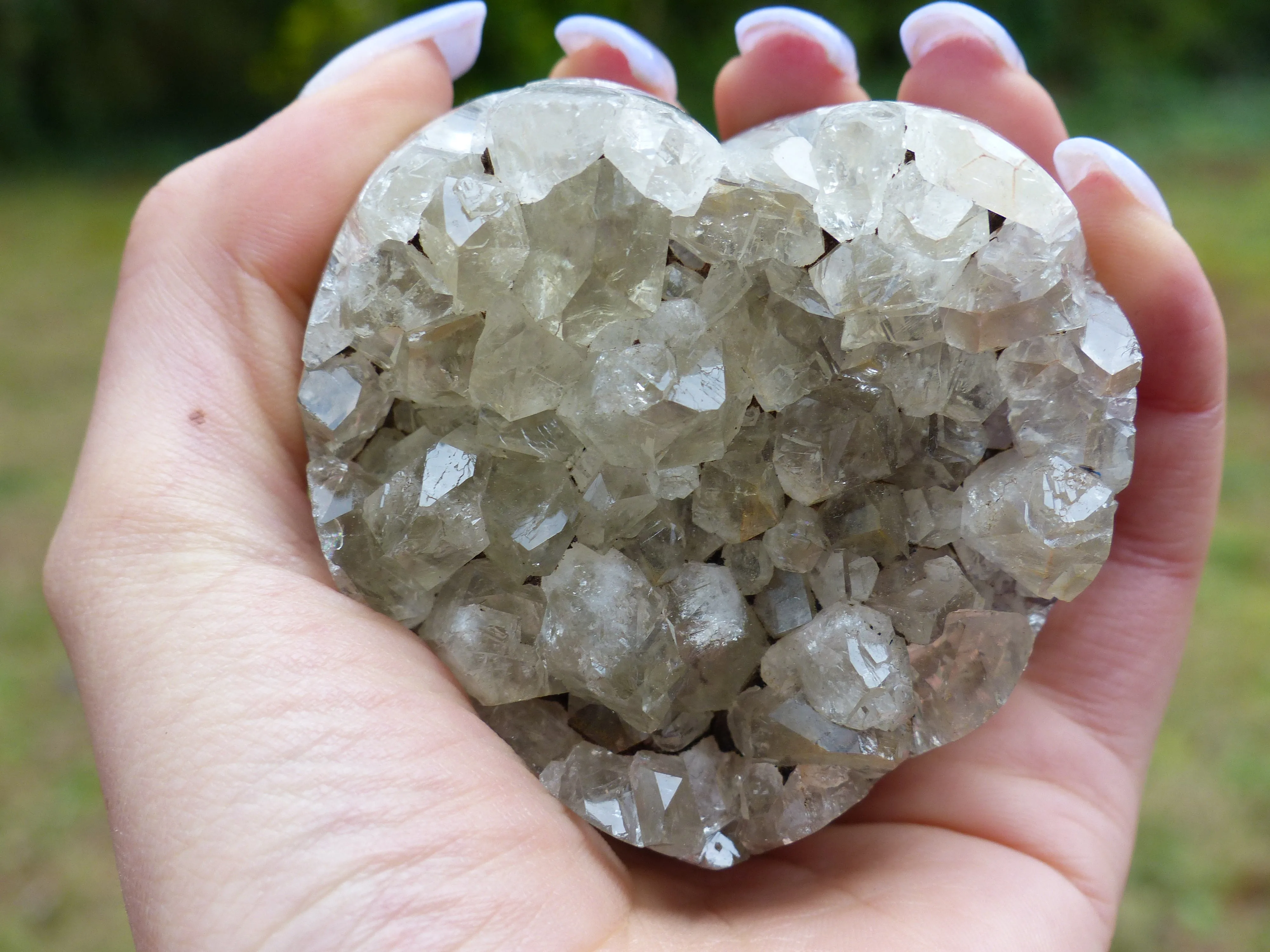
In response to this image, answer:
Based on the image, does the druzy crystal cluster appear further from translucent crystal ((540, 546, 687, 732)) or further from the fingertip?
the fingertip

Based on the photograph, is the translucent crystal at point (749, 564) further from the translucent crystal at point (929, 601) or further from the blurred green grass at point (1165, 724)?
the blurred green grass at point (1165, 724)

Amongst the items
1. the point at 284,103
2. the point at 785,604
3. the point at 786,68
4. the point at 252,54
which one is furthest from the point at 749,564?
the point at 252,54

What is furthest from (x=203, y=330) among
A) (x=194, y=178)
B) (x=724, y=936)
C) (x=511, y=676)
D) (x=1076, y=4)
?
(x=1076, y=4)

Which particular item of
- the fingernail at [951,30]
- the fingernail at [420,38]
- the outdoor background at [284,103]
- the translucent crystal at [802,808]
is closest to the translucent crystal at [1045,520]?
the translucent crystal at [802,808]

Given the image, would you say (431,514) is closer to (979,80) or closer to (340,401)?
(340,401)

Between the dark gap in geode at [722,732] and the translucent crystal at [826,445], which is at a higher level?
the translucent crystal at [826,445]

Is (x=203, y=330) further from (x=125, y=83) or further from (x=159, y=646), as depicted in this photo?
(x=125, y=83)

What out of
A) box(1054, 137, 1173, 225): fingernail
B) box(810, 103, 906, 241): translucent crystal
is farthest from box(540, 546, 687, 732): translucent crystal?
box(1054, 137, 1173, 225): fingernail
